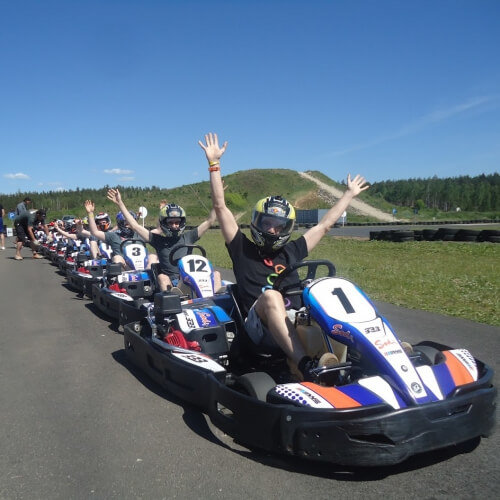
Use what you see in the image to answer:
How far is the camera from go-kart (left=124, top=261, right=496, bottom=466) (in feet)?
8.30

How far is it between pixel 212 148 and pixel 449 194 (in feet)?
395

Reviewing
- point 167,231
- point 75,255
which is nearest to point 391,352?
point 167,231

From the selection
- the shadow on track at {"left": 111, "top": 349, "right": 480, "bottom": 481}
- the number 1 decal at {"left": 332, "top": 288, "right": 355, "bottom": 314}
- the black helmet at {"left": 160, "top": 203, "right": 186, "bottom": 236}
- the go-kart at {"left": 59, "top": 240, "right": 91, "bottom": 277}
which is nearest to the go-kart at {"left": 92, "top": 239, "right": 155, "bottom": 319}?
the black helmet at {"left": 160, "top": 203, "right": 186, "bottom": 236}

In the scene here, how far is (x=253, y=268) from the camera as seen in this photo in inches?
159

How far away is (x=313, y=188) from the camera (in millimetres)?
82188

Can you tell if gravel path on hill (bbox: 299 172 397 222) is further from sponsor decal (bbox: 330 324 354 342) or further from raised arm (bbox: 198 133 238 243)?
sponsor decal (bbox: 330 324 354 342)

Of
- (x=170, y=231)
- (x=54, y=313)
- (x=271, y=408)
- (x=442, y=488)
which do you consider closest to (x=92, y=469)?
(x=271, y=408)

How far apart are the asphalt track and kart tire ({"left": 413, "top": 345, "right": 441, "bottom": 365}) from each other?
21.2 inches

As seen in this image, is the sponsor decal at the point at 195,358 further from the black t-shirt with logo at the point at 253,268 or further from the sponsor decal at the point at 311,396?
the sponsor decal at the point at 311,396

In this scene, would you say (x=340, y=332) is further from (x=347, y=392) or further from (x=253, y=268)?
(x=253, y=268)

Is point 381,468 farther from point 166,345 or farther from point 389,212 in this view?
point 389,212

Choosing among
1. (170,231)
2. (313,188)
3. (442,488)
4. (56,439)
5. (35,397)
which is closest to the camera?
(442,488)

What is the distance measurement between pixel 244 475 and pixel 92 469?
0.85 meters

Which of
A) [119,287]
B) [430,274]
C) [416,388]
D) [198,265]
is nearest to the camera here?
[416,388]
